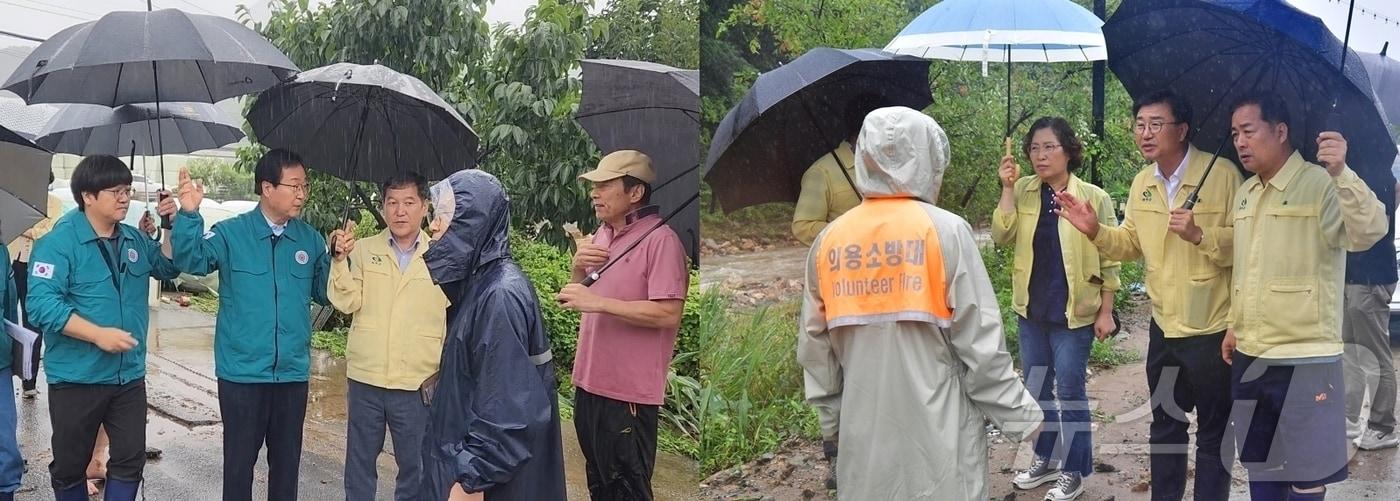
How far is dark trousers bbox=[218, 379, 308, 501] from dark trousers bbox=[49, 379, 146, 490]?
341 millimetres

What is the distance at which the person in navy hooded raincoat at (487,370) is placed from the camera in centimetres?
342

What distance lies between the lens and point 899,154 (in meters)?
3.49

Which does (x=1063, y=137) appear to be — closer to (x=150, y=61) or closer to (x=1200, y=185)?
(x=1200, y=185)

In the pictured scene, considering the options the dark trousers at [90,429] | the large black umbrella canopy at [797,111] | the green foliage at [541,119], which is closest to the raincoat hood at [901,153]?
the large black umbrella canopy at [797,111]

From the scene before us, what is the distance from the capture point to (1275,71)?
363 cm

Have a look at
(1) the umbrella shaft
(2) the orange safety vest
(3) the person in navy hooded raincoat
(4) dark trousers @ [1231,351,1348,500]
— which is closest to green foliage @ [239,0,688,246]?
(1) the umbrella shaft

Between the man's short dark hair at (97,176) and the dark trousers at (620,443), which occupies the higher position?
the man's short dark hair at (97,176)

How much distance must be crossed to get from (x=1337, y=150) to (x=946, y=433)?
4.47 feet

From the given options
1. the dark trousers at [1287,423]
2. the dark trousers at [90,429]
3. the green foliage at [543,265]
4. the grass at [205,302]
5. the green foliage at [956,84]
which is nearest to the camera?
the dark trousers at [1287,423]

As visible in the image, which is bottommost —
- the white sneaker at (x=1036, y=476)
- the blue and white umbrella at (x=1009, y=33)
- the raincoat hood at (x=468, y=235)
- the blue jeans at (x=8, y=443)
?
the blue jeans at (x=8, y=443)

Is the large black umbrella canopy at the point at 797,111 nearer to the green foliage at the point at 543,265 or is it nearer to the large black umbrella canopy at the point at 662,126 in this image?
the large black umbrella canopy at the point at 662,126

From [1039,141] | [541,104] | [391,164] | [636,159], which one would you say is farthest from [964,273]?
[391,164]

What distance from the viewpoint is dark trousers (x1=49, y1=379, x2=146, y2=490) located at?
489 cm

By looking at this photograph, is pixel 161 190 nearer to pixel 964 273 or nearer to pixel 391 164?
pixel 391 164
